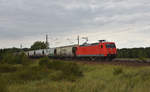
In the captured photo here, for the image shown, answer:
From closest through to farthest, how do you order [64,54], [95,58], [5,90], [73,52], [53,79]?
[5,90] < [53,79] < [95,58] < [73,52] < [64,54]

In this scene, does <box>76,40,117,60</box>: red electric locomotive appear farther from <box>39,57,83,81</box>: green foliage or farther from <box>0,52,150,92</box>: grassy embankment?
<box>39,57,83,81</box>: green foliage

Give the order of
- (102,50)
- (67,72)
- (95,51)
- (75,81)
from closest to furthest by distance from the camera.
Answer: (75,81) → (67,72) → (102,50) → (95,51)

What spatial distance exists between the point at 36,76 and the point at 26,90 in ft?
14.4

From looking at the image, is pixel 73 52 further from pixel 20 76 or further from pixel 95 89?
pixel 95 89

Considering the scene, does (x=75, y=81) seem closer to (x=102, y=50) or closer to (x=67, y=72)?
(x=67, y=72)

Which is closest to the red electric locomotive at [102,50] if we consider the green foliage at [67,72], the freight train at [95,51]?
the freight train at [95,51]

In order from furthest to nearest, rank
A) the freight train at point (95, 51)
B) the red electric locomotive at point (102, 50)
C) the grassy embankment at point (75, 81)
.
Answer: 1. the freight train at point (95, 51)
2. the red electric locomotive at point (102, 50)
3. the grassy embankment at point (75, 81)

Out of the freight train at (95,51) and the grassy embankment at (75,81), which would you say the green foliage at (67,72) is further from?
the freight train at (95,51)

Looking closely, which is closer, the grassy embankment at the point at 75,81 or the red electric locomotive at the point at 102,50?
the grassy embankment at the point at 75,81

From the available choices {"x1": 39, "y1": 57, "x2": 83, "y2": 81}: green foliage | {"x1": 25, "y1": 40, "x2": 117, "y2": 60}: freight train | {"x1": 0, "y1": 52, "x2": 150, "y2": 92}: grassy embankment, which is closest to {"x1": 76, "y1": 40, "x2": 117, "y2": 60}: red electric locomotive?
{"x1": 25, "y1": 40, "x2": 117, "y2": 60}: freight train

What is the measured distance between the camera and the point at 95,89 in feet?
28.8

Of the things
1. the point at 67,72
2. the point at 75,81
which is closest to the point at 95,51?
the point at 67,72

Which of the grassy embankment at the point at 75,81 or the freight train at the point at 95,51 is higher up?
the freight train at the point at 95,51

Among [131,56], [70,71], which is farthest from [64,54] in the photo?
[70,71]
